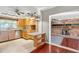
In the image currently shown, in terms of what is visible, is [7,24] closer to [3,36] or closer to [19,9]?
[3,36]

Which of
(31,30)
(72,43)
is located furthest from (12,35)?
(72,43)

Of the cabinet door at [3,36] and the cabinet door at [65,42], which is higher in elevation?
the cabinet door at [3,36]

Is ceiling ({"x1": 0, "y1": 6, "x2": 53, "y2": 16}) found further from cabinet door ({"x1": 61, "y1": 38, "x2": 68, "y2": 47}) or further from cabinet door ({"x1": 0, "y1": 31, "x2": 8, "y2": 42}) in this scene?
cabinet door ({"x1": 61, "y1": 38, "x2": 68, "y2": 47})

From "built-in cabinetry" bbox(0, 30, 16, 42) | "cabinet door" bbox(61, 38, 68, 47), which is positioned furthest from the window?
"cabinet door" bbox(61, 38, 68, 47)

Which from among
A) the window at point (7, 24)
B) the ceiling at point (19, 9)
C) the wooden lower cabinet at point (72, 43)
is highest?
the ceiling at point (19, 9)

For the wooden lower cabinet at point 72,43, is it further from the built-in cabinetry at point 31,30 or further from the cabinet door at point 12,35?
the cabinet door at point 12,35

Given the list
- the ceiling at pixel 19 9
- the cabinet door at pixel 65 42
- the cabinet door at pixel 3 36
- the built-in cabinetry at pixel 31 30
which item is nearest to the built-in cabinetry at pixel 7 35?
the cabinet door at pixel 3 36

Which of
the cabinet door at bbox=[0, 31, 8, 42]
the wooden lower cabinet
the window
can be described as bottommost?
the wooden lower cabinet

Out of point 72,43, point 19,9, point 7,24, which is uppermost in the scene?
point 19,9

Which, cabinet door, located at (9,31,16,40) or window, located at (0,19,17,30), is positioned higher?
window, located at (0,19,17,30)

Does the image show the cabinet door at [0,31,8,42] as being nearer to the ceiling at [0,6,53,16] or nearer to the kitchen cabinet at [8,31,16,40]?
the kitchen cabinet at [8,31,16,40]

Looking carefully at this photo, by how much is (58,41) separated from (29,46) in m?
0.46

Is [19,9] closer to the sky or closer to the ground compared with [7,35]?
closer to the sky
